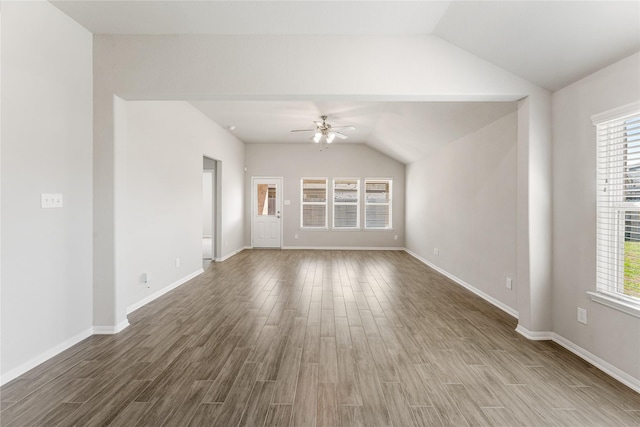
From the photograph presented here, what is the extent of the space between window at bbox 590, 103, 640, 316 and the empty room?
0.05ft

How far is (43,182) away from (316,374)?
105 inches

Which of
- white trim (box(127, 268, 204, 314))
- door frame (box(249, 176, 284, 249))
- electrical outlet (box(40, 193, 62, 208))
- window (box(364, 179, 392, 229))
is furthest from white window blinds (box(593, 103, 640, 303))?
door frame (box(249, 176, 284, 249))

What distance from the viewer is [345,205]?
866 cm

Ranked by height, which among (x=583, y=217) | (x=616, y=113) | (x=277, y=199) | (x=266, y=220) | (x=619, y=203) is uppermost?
(x=616, y=113)

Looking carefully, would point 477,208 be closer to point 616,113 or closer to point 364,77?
point 616,113

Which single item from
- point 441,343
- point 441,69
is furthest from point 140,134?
point 441,343

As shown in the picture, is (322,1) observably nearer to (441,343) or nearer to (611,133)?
(611,133)

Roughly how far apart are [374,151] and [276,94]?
589 centimetres

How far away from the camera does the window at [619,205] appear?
7.32 ft

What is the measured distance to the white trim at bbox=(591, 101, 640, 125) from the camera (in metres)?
2.16

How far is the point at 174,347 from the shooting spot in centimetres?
273

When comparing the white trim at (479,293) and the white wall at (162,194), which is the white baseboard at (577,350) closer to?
the white trim at (479,293)

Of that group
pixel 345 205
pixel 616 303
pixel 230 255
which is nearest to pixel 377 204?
pixel 345 205

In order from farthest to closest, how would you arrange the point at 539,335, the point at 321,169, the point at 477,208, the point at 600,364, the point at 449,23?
the point at 321,169
the point at 477,208
the point at 539,335
the point at 449,23
the point at 600,364
